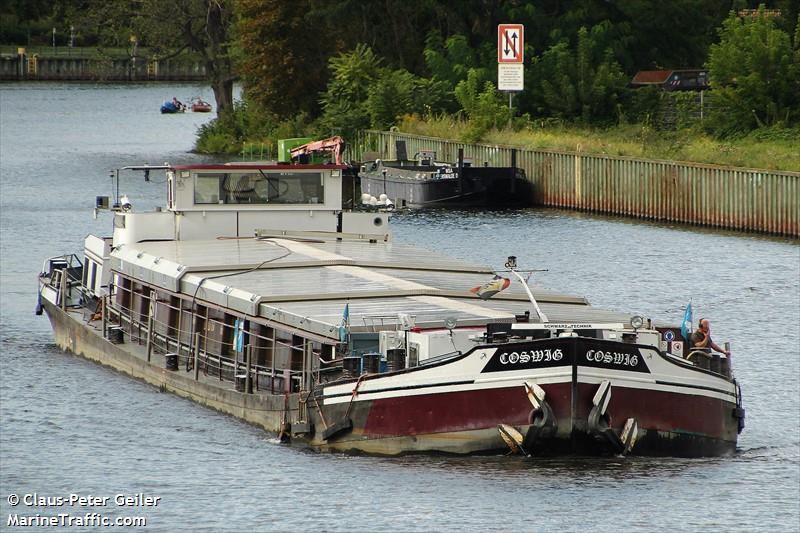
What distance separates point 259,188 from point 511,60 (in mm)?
45792

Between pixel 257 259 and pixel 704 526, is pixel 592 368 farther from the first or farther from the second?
pixel 257 259

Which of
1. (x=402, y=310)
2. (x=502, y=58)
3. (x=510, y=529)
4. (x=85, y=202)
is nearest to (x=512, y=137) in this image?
(x=502, y=58)

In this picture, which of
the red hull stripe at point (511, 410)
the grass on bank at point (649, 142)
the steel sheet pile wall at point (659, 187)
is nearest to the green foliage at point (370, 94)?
the grass on bank at point (649, 142)

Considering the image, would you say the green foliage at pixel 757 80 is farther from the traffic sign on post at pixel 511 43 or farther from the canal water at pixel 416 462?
the canal water at pixel 416 462

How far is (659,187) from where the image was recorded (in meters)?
70.6

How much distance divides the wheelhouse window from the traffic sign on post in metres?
44.8

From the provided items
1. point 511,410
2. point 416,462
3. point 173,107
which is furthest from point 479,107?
point 173,107

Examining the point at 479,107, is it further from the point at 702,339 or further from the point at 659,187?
the point at 702,339

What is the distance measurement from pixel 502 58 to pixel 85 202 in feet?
70.7

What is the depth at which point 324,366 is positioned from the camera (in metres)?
Answer: 31.3

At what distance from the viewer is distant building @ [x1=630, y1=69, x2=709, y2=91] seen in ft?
308

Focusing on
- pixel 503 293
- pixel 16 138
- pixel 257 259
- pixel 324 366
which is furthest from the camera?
pixel 16 138

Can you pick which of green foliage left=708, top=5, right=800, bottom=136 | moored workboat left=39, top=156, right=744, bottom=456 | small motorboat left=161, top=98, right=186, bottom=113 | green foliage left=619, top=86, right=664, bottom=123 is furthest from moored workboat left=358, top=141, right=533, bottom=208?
small motorboat left=161, top=98, right=186, bottom=113

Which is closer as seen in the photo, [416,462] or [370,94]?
[416,462]
